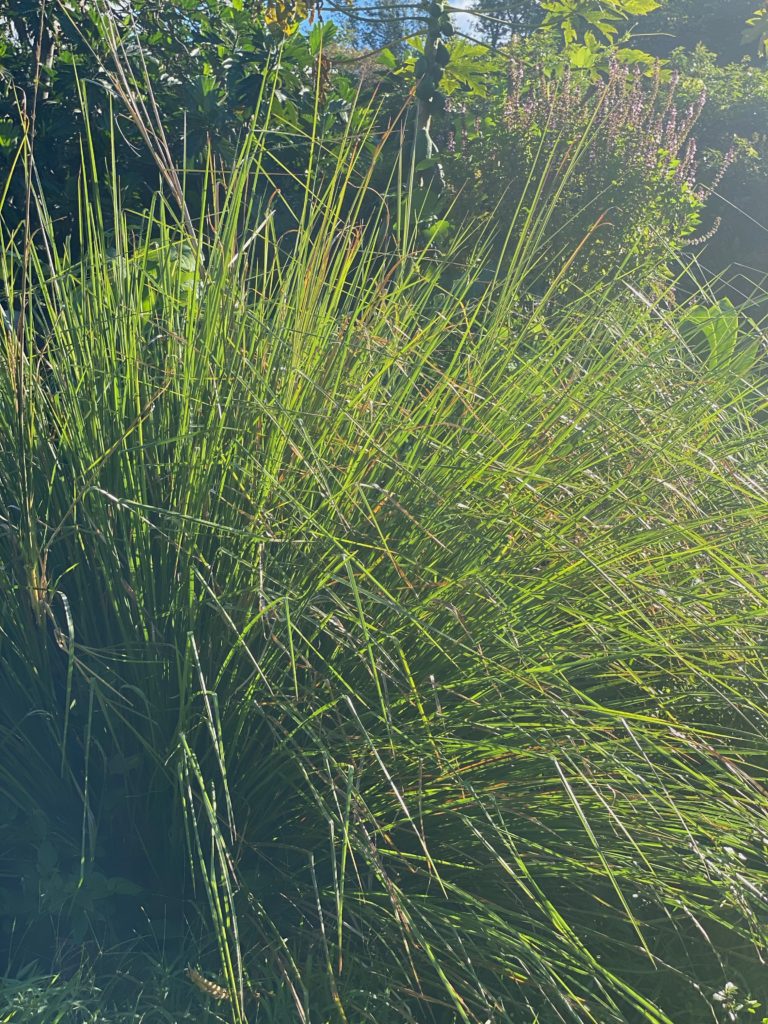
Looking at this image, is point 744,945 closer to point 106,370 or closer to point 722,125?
point 106,370

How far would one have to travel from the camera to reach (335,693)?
1.61 meters

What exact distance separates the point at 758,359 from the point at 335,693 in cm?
123

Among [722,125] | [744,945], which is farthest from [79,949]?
[722,125]

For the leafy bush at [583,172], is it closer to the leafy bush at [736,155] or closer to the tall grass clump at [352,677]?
the tall grass clump at [352,677]

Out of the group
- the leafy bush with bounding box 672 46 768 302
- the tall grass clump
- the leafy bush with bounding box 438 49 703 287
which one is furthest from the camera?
the leafy bush with bounding box 672 46 768 302

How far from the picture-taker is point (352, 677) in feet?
5.57

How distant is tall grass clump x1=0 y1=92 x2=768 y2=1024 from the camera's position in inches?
59.8

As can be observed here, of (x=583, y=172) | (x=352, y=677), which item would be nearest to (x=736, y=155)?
(x=583, y=172)

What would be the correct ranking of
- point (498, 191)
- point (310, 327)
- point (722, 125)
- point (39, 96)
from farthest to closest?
point (722, 125), point (498, 191), point (39, 96), point (310, 327)

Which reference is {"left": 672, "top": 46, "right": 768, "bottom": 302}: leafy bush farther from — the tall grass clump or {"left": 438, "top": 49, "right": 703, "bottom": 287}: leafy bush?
the tall grass clump

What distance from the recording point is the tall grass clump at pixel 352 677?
1.52 metres

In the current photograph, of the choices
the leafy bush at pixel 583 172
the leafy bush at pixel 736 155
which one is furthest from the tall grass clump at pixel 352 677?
the leafy bush at pixel 736 155

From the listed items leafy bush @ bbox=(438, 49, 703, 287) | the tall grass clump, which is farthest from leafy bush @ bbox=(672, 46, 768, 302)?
the tall grass clump

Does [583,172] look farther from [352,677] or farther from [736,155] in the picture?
[736,155]
